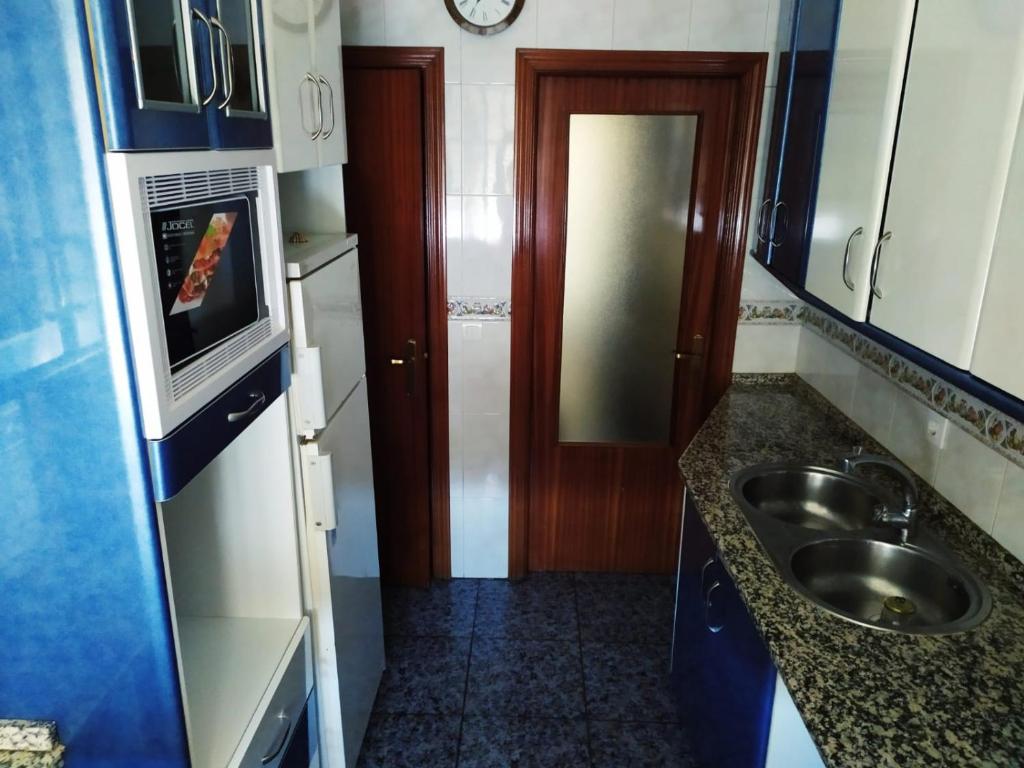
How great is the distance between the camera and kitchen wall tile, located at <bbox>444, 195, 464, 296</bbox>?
2.67 metres

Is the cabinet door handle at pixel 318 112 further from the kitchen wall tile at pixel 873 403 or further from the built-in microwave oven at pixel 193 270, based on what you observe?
the kitchen wall tile at pixel 873 403

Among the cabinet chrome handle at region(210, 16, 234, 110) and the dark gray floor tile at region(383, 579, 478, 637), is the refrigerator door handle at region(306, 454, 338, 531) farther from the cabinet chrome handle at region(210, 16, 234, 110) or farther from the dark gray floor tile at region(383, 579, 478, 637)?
the dark gray floor tile at region(383, 579, 478, 637)

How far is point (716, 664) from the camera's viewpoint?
1.82 meters

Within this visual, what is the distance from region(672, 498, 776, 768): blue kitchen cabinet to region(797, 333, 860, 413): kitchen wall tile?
72 centimetres

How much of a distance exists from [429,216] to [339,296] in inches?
35.0

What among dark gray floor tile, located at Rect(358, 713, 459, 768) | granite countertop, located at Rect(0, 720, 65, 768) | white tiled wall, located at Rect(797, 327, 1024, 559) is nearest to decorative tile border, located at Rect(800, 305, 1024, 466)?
white tiled wall, located at Rect(797, 327, 1024, 559)

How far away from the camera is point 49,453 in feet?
3.36

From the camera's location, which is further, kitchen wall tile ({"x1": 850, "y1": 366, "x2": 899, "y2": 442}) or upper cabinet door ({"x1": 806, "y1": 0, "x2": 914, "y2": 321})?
kitchen wall tile ({"x1": 850, "y1": 366, "x2": 899, "y2": 442})

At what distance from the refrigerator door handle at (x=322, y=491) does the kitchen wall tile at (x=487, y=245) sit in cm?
117

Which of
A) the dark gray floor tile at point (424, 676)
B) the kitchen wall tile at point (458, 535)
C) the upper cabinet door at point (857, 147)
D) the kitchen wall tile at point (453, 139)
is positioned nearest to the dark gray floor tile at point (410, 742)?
the dark gray floor tile at point (424, 676)

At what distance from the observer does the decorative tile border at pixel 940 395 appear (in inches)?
61.9

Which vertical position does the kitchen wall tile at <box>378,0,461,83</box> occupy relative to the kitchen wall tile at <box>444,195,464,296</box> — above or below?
above

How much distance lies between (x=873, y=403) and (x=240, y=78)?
191 centimetres

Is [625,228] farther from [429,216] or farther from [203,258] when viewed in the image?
[203,258]
